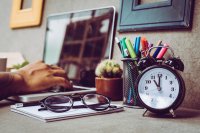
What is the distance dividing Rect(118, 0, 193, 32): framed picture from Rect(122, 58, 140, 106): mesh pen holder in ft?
0.54

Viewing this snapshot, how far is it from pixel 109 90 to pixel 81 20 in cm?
38

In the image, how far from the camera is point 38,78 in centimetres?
83

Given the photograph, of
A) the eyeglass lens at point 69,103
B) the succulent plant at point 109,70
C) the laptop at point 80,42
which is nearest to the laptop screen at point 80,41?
the laptop at point 80,42

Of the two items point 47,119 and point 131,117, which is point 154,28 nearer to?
point 131,117

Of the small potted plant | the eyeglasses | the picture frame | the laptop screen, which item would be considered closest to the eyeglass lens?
the eyeglasses

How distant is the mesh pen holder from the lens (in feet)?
2.50

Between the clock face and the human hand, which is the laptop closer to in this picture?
the human hand

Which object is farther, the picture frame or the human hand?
the picture frame

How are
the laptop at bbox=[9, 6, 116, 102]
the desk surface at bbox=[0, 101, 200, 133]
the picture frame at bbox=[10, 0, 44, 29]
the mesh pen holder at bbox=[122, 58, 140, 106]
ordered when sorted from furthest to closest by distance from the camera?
the picture frame at bbox=[10, 0, 44, 29] < the laptop at bbox=[9, 6, 116, 102] < the mesh pen holder at bbox=[122, 58, 140, 106] < the desk surface at bbox=[0, 101, 200, 133]

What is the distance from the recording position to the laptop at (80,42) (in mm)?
1003

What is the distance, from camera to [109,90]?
838 millimetres

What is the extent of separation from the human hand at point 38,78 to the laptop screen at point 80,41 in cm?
17

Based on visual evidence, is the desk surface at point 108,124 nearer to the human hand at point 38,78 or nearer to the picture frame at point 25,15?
the human hand at point 38,78

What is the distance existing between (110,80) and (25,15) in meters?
0.74
